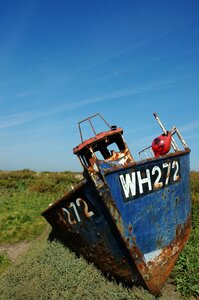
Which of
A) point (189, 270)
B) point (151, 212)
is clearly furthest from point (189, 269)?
point (151, 212)

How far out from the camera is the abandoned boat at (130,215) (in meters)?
6.32

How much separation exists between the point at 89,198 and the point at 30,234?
206 inches

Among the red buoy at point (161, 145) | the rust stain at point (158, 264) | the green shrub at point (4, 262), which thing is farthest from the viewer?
the green shrub at point (4, 262)

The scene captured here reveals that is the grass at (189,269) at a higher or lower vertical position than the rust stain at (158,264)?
lower

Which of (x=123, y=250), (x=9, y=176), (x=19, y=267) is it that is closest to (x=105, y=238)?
(x=123, y=250)

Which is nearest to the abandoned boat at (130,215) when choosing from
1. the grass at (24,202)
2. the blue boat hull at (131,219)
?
the blue boat hull at (131,219)

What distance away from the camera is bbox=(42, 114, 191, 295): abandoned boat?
632 centimetres

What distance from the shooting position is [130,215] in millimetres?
6496

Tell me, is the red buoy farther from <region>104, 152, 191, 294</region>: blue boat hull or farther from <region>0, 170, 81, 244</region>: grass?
<region>0, 170, 81, 244</region>: grass

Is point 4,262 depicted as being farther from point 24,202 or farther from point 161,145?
point 24,202

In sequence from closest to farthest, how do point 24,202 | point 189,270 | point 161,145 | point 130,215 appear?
point 130,215 < point 189,270 < point 161,145 < point 24,202

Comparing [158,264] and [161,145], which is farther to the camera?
[161,145]

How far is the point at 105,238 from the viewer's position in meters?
6.75

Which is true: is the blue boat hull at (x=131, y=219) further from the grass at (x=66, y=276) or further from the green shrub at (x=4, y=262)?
the green shrub at (x=4, y=262)
